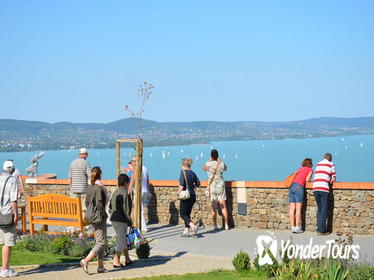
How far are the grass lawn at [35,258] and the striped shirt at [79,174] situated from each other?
8.22 ft

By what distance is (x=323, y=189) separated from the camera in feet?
43.7

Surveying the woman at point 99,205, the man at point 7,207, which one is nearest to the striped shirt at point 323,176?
the woman at point 99,205

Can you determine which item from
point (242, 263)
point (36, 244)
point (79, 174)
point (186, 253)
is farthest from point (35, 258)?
point (242, 263)

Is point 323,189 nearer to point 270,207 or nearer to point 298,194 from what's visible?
point 298,194

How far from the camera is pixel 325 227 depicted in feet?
43.9

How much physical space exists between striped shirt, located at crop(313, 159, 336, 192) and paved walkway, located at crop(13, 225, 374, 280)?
3.19 feet

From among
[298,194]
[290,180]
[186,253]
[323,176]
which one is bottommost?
[186,253]

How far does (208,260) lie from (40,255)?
286 centimetres

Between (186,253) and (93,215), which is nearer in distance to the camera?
(93,215)

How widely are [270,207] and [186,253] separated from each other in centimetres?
341

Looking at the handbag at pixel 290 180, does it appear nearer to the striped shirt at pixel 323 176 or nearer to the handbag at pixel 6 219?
the striped shirt at pixel 323 176

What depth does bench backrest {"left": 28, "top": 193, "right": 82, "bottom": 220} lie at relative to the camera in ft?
Result: 41.0

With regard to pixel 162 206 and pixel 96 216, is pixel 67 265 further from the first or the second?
pixel 162 206

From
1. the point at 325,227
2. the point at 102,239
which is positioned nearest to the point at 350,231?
the point at 325,227
